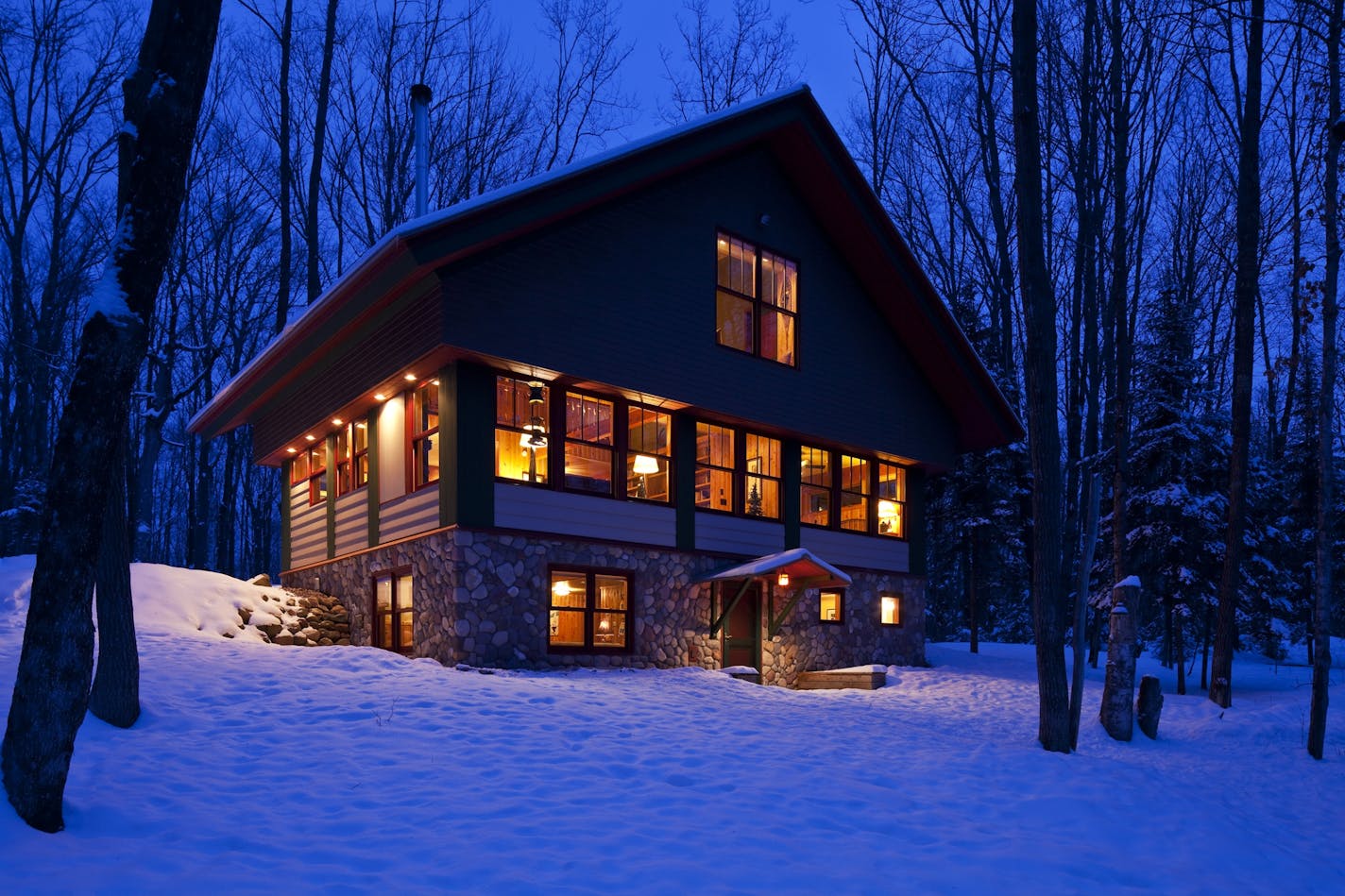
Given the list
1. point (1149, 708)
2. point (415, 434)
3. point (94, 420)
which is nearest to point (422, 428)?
point (415, 434)

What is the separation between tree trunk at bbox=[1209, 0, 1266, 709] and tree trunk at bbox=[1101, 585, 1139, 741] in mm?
3582

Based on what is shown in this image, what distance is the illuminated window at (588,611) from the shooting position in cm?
1375

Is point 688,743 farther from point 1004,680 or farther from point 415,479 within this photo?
point 1004,680

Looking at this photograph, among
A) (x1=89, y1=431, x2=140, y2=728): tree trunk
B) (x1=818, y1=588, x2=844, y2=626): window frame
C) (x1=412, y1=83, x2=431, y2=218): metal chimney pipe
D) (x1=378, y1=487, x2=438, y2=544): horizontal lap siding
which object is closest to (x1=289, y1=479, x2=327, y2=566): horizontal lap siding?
(x1=378, y1=487, x2=438, y2=544): horizontal lap siding

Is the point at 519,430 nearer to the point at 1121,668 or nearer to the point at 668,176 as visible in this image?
the point at 668,176

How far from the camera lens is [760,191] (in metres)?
16.7

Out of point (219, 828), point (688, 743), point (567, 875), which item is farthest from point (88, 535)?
point (688, 743)

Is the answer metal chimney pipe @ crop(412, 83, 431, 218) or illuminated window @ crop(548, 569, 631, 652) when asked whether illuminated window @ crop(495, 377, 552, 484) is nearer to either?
illuminated window @ crop(548, 569, 631, 652)

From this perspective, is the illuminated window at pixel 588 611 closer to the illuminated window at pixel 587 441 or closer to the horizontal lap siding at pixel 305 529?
the illuminated window at pixel 587 441

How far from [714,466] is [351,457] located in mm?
6264

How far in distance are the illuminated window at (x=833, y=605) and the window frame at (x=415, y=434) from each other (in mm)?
7957

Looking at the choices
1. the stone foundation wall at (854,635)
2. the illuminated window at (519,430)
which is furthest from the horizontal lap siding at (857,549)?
the illuminated window at (519,430)

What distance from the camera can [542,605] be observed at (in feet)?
43.5

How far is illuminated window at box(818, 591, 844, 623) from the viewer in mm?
18062
